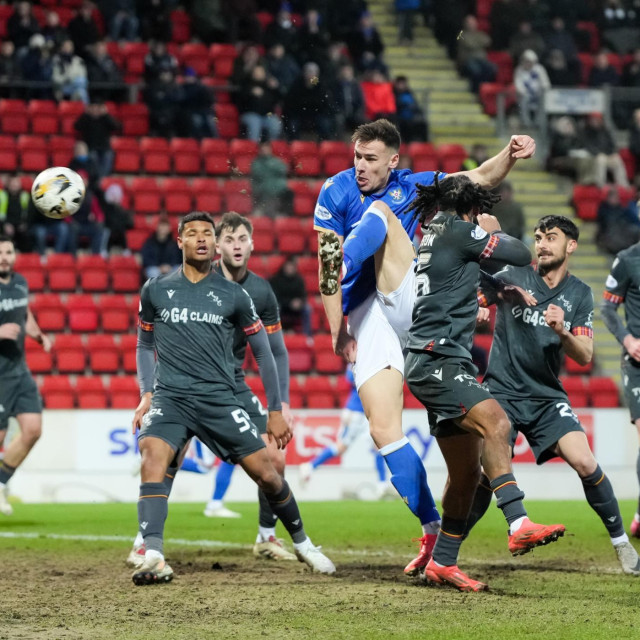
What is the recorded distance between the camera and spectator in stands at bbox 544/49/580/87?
22.2 meters

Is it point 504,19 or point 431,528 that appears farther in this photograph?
point 504,19

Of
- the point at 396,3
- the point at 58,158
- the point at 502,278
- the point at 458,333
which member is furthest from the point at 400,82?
the point at 458,333

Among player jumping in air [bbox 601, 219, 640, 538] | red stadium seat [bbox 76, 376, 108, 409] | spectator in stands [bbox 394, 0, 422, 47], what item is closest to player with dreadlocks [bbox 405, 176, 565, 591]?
player jumping in air [bbox 601, 219, 640, 538]

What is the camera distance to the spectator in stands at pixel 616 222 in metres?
20.1

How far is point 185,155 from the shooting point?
1969cm

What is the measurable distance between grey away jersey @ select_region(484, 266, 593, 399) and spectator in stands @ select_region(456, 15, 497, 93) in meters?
16.0

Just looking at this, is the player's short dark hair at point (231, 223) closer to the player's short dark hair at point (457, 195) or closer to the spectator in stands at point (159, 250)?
the player's short dark hair at point (457, 195)

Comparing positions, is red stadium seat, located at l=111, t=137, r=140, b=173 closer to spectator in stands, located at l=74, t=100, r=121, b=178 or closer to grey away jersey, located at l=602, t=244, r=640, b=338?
spectator in stands, located at l=74, t=100, r=121, b=178

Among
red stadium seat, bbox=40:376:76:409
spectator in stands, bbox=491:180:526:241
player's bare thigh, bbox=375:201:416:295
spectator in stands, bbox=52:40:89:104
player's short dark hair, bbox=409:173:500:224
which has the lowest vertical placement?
red stadium seat, bbox=40:376:76:409

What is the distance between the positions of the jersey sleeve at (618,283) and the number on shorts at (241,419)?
3.58 meters

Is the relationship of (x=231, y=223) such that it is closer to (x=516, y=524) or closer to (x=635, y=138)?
(x=516, y=524)

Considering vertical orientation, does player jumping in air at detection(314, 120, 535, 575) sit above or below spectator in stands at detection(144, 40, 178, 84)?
below

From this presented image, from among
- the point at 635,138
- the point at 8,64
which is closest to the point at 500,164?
the point at 8,64

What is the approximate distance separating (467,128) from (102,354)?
9515 millimetres
